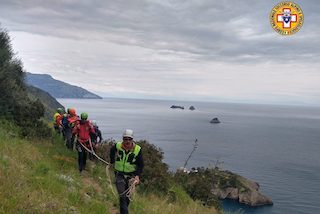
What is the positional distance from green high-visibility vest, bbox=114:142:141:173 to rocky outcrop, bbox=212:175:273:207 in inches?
2358

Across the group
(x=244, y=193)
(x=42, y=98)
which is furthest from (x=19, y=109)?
(x=42, y=98)

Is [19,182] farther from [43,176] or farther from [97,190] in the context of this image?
[97,190]

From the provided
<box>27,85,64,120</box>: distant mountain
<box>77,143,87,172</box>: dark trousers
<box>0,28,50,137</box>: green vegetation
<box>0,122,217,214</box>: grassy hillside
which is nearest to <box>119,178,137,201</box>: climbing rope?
<box>0,122,217,214</box>: grassy hillside

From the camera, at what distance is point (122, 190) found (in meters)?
9.66

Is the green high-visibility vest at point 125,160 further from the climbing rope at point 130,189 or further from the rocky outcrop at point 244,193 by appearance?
the rocky outcrop at point 244,193

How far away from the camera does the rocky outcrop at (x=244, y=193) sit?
67.0 meters

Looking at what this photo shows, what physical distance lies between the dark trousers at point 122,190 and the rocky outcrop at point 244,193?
196 feet

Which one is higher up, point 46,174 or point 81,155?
point 81,155

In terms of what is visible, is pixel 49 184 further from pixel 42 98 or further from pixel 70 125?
pixel 42 98

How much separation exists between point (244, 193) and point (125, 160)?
64.0m

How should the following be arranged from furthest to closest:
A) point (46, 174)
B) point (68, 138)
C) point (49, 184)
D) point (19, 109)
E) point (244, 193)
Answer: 1. point (244, 193)
2. point (19, 109)
3. point (68, 138)
4. point (46, 174)
5. point (49, 184)

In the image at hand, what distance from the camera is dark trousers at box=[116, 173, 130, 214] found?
952cm

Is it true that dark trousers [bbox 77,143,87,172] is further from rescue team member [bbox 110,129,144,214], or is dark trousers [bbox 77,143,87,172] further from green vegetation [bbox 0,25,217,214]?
rescue team member [bbox 110,129,144,214]

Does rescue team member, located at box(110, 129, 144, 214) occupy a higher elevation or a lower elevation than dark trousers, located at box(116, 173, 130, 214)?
higher
